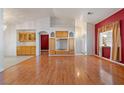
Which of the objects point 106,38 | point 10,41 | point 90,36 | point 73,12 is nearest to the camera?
point 106,38

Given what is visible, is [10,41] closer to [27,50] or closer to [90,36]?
[27,50]

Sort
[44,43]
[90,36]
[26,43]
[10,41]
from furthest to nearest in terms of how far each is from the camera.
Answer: [44,43]
[26,43]
[10,41]
[90,36]

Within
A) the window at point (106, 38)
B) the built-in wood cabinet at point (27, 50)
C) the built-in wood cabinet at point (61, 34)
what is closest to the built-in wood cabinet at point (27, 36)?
the built-in wood cabinet at point (27, 50)

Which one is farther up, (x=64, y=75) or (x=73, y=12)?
(x=73, y=12)

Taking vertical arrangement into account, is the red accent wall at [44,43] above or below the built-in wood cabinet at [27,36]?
below

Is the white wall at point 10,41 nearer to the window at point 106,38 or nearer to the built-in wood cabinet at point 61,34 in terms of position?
the built-in wood cabinet at point 61,34

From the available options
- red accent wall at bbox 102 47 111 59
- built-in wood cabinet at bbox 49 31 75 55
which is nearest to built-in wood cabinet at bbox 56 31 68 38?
built-in wood cabinet at bbox 49 31 75 55

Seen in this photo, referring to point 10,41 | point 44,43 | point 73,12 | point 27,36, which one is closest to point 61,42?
point 27,36

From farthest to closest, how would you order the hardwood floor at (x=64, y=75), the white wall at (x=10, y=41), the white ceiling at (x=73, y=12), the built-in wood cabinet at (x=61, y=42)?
the built-in wood cabinet at (x=61, y=42)
the white wall at (x=10, y=41)
the white ceiling at (x=73, y=12)
the hardwood floor at (x=64, y=75)

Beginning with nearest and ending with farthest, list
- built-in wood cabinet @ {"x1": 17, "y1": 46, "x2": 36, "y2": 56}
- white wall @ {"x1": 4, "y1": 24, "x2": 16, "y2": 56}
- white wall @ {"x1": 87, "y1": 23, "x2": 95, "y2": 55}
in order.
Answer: white wall @ {"x1": 87, "y1": 23, "x2": 95, "y2": 55}
white wall @ {"x1": 4, "y1": 24, "x2": 16, "y2": 56}
built-in wood cabinet @ {"x1": 17, "y1": 46, "x2": 36, "y2": 56}

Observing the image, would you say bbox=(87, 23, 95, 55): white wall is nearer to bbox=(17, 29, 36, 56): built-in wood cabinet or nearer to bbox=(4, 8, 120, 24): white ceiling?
bbox=(4, 8, 120, 24): white ceiling

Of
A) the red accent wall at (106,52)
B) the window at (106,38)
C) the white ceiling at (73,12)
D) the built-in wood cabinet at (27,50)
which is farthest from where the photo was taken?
the built-in wood cabinet at (27,50)

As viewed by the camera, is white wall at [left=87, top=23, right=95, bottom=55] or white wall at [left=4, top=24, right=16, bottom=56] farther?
white wall at [left=4, top=24, right=16, bottom=56]
